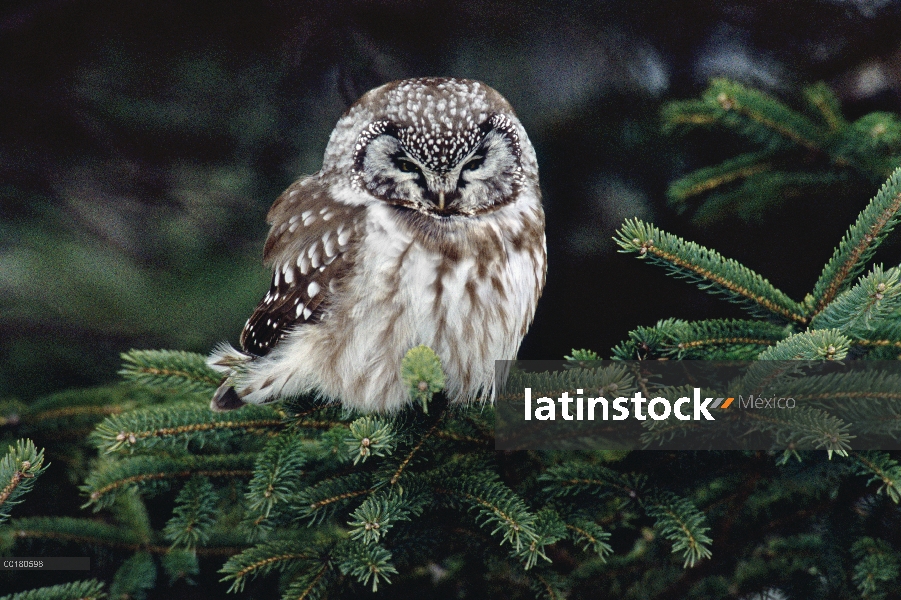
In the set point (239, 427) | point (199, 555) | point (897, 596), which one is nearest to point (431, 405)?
point (239, 427)

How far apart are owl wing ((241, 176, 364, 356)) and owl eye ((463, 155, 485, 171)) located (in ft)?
0.91

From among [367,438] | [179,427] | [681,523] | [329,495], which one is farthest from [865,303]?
[179,427]

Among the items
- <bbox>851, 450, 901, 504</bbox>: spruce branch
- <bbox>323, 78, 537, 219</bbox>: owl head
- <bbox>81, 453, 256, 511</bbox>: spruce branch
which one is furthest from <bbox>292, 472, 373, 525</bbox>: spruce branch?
<bbox>851, 450, 901, 504</bbox>: spruce branch

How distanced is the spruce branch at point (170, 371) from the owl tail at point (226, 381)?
22mm

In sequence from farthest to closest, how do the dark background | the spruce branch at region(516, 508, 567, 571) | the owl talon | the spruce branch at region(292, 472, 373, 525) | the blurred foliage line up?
the dark background
the blurred foliage
the owl talon
the spruce branch at region(292, 472, 373, 525)
the spruce branch at region(516, 508, 567, 571)

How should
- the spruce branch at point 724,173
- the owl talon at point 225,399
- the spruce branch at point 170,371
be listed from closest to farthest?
the spruce branch at point 170,371 < the owl talon at point 225,399 < the spruce branch at point 724,173

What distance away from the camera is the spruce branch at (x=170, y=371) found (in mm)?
1609

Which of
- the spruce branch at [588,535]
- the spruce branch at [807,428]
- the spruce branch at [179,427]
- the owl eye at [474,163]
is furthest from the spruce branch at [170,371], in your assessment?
the spruce branch at [807,428]

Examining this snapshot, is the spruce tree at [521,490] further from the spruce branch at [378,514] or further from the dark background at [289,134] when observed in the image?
the dark background at [289,134]

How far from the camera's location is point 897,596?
1.41 m

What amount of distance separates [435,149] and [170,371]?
0.80 m

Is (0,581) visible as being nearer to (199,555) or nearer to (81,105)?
(199,555)

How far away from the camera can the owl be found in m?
1.67

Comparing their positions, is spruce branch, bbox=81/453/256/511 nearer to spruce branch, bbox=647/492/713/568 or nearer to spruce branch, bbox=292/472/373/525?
spruce branch, bbox=292/472/373/525
